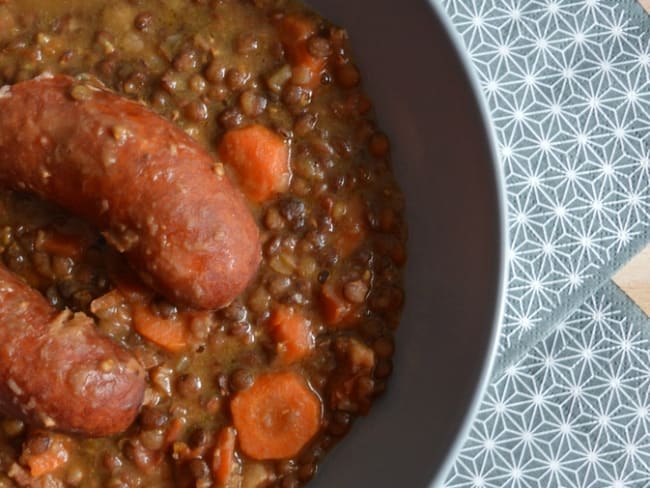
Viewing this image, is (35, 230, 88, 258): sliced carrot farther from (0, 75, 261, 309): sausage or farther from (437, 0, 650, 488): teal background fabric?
(437, 0, 650, 488): teal background fabric

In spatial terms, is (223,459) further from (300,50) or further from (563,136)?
(563,136)

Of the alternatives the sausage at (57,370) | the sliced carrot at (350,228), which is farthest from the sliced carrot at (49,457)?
the sliced carrot at (350,228)

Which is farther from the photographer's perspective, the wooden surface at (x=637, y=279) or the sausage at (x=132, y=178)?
the wooden surface at (x=637, y=279)

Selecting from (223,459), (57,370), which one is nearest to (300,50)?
(57,370)

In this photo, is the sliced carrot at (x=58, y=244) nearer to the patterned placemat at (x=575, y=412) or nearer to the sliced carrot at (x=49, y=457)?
the sliced carrot at (x=49, y=457)

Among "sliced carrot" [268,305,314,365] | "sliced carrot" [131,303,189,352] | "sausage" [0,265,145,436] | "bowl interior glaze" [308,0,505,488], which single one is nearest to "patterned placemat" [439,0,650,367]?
"bowl interior glaze" [308,0,505,488]

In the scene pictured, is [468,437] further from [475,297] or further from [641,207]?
[641,207]
